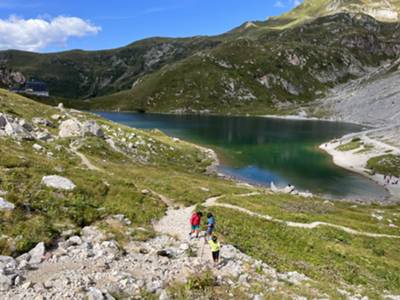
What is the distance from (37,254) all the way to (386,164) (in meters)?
110

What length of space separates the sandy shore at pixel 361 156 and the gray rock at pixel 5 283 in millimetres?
88199

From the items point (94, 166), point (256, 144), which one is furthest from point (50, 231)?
point (256, 144)

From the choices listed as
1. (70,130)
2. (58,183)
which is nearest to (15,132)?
(70,130)

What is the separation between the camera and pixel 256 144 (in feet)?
482

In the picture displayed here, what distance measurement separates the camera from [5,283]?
15430 millimetres

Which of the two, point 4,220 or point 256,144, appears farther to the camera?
point 256,144

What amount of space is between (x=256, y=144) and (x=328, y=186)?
60.6 m

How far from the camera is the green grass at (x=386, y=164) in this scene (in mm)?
102125

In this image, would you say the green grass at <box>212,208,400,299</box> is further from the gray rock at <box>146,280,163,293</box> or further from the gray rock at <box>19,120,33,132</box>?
the gray rock at <box>19,120,33,132</box>

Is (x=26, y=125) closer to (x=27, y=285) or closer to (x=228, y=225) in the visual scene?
(x=228, y=225)

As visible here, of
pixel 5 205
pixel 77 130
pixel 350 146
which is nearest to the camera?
pixel 5 205

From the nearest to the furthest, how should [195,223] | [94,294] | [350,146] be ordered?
[94,294] < [195,223] < [350,146]

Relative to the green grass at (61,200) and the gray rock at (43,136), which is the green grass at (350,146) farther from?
the gray rock at (43,136)

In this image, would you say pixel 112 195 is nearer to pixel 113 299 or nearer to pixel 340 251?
pixel 113 299
